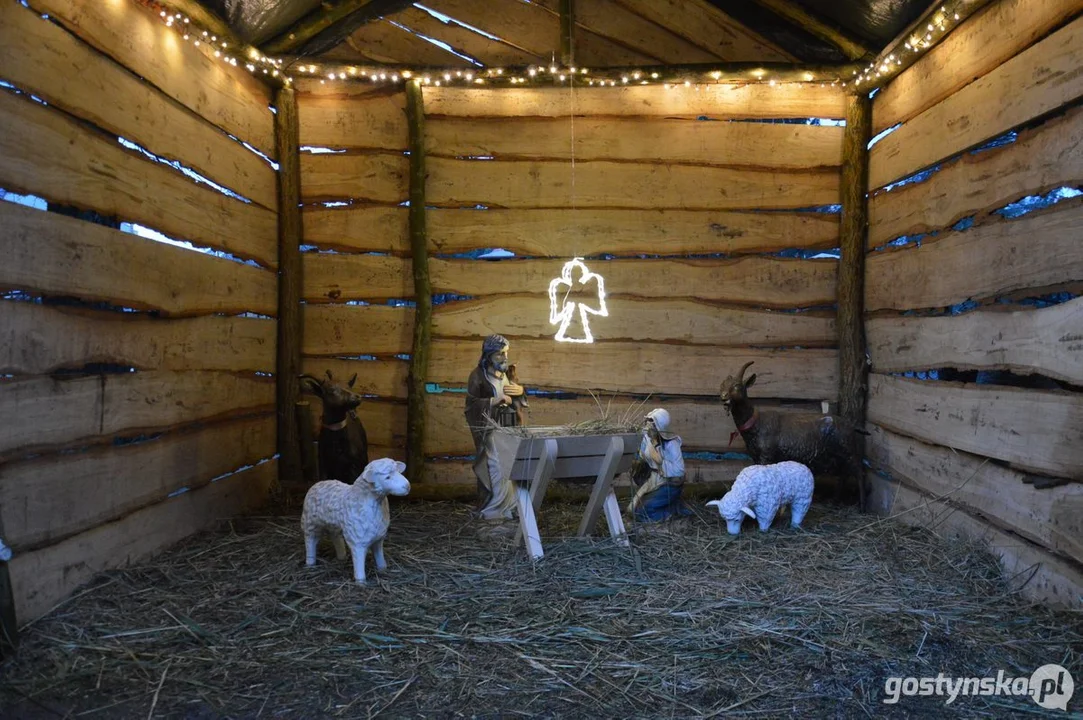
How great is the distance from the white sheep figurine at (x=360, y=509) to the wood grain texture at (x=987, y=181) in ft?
12.5

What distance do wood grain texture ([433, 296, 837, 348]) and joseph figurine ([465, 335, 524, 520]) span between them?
1054 mm

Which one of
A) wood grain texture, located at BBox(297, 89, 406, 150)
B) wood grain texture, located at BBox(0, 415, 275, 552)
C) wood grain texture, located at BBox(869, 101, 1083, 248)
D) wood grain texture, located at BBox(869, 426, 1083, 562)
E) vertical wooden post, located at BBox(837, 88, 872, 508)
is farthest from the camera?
wood grain texture, located at BBox(297, 89, 406, 150)

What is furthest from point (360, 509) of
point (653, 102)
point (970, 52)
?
point (970, 52)

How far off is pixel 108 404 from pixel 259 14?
10.7 ft

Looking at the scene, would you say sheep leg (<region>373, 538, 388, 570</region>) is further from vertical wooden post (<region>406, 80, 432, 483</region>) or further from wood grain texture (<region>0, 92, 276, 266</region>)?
wood grain texture (<region>0, 92, 276, 266</region>)

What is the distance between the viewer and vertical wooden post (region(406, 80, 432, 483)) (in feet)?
21.9

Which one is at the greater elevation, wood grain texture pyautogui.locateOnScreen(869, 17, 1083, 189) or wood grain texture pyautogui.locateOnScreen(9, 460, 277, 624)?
wood grain texture pyautogui.locateOnScreen(869, 17, 1083, 189)

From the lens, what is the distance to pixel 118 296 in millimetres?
4535

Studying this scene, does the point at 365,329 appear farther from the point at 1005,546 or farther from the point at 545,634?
the point at 1005,546

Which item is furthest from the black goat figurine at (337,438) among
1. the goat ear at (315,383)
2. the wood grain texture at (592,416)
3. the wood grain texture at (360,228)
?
the wood grain texture at (360,228)

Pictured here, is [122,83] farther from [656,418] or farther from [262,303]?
[656,418]

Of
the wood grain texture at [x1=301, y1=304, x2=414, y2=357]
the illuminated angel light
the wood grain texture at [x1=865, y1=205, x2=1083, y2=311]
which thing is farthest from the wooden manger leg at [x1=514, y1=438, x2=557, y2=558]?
the wood grain texture at [x1=865, y1=205, x2=1083, y2=311]

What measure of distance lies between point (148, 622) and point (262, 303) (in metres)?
3.23

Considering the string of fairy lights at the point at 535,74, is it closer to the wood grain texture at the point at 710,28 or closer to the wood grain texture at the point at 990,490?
the wood grain texture at the point at 710,28
